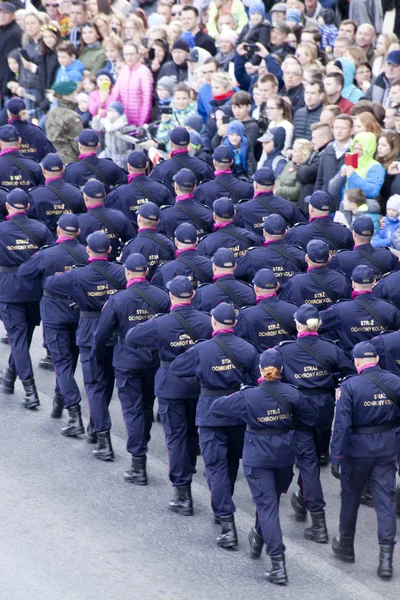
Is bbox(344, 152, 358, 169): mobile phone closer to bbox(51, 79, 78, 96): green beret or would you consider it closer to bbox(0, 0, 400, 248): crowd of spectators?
bbox(0, 0, 400, 248): crowd of spectators

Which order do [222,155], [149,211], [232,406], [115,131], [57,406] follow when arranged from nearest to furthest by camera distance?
[232,406] < [149,211] < [57,406] < [222,155] < [115,131]

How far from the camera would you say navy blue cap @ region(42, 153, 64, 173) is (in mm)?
15047

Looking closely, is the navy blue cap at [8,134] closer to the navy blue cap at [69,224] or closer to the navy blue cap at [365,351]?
the navy blue cap at [69,224]

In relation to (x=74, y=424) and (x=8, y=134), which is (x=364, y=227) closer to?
(x=74, y=424)

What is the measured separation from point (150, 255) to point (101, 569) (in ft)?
13.5

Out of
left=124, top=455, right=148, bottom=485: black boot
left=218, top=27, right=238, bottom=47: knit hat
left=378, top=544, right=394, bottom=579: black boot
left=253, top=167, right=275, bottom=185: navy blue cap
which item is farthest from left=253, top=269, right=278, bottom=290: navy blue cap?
left=218, top=27, right=238, bottom=47: knit hat

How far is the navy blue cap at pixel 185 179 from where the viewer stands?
14.9 m

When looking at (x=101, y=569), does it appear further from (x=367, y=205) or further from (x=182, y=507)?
(x=367, y=205)

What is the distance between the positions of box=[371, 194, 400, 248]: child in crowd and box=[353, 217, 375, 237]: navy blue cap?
1.08 meters

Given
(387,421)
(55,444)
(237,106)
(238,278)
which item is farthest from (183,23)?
(387,421)

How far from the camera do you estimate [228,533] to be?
11.3 m

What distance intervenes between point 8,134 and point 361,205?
4.44 meters

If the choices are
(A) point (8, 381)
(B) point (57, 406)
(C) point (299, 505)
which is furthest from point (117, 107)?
(C) point (299, 505)

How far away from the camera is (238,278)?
13.9 m
